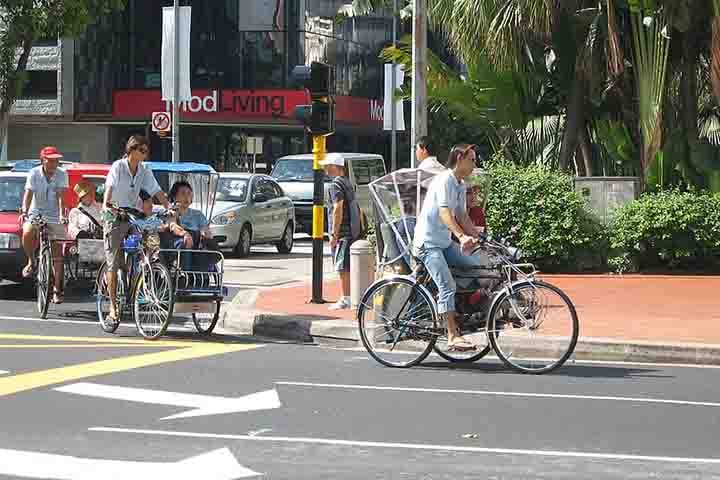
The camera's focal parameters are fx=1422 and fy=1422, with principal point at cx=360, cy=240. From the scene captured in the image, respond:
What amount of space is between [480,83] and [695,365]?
499 inches

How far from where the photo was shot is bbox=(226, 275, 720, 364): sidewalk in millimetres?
12250

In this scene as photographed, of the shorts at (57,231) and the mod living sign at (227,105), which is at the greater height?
the mod living sign at (227,105)

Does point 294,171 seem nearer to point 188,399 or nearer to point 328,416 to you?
point 188,399

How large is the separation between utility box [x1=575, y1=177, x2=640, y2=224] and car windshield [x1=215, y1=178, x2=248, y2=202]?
843cm

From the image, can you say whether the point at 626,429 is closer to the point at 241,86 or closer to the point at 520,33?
the point at 520,33

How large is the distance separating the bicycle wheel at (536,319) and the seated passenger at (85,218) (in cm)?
560

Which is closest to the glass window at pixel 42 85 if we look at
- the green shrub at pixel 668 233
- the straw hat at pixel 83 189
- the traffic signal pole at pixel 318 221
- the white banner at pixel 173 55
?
the white banner at pixel 173 55

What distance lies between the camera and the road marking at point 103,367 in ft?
33.6

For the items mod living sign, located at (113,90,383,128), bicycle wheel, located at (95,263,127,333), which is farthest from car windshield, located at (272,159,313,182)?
bicycle wheel, located at (95,263,127,333)

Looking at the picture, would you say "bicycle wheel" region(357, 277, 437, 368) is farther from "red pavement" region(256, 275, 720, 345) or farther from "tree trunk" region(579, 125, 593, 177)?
"tree trunk" region(579, 125, 593, 177)

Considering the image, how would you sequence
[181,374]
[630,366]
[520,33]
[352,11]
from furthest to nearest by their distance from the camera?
[352,11] → [520,33] → [630,366] → [181,374]

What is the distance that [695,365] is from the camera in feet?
39.2

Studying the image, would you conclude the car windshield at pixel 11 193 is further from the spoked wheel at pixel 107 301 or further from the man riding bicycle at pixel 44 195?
the spoked wheel at pixel 107 301

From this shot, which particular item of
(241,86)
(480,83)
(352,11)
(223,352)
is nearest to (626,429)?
(223,352)
